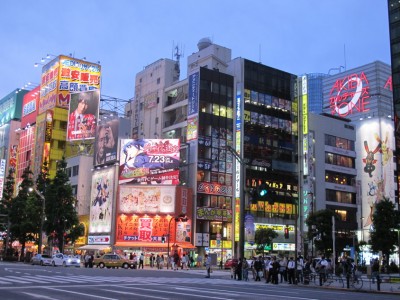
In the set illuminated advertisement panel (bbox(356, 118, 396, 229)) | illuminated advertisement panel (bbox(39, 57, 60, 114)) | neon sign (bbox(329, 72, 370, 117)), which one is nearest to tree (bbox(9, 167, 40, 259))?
illuminated advertisement panel (bbox(39, 57, 60, 114))

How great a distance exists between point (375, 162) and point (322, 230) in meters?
41.8

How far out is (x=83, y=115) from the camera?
280 ft

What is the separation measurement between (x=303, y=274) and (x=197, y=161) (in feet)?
133

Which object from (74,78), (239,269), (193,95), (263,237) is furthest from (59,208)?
(74,78)

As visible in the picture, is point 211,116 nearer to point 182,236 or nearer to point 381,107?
point 182,236

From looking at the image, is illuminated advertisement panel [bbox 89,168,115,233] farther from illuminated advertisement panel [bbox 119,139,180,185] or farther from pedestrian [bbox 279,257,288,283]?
pedestrian [bbox 279,257,288,283]

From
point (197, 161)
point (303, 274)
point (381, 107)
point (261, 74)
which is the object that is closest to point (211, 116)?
point (197, 161)

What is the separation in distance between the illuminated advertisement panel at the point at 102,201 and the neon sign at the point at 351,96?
237 feet

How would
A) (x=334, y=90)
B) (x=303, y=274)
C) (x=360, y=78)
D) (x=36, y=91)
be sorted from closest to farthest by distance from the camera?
1. (x=303, y=274)
2. (x=36, y=91)
3. (x=360, y=78)
4. (x=334, y=90)

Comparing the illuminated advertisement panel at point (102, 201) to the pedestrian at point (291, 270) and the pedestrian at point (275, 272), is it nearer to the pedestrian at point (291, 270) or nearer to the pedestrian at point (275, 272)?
the pedestrian at point (275, 272)

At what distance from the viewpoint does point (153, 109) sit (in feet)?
280

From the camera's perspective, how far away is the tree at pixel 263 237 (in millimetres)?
71562

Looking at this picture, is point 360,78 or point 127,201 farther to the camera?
point 360,78

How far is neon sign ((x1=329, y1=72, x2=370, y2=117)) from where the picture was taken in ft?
405
